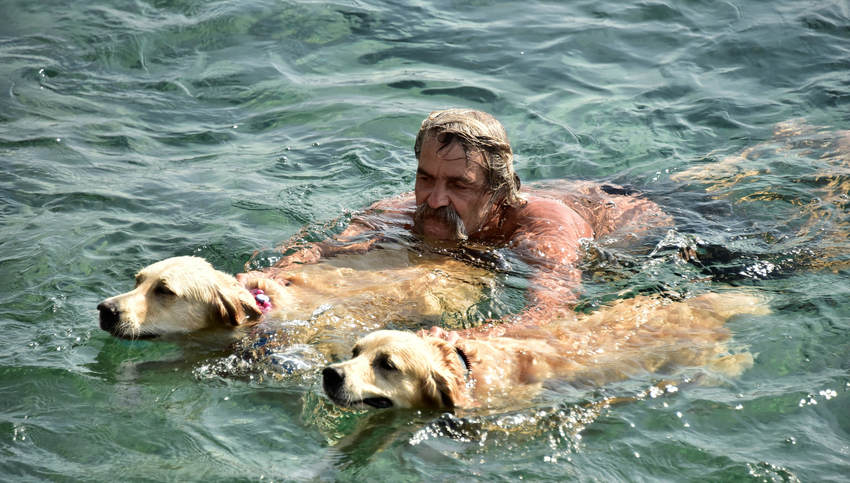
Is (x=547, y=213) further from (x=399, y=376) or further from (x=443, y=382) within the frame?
(x=399, y=376)

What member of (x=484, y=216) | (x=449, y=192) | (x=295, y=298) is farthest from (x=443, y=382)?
(x=484, y=216)

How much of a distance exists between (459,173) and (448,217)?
351mm

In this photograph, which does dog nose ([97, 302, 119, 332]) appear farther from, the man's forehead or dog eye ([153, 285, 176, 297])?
the man's forehead

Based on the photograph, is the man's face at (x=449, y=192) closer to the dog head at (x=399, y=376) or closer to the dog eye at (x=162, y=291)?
the dog head at (x=399, y=376)

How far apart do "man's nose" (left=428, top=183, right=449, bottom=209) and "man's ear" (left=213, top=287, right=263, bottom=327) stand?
152 centimetres

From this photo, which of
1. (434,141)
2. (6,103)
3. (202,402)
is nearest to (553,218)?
(434,141)

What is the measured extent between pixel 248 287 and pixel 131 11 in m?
7.46

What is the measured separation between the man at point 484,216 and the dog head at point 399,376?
0.99 m

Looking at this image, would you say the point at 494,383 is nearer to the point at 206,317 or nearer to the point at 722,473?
the point at 722,473

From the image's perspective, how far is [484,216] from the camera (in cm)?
576

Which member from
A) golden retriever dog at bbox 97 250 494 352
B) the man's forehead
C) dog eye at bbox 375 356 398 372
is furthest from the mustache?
dog eye at bbox 375 356 398 372

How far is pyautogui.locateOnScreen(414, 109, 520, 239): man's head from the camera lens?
543cm

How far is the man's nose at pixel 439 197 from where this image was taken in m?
5.51

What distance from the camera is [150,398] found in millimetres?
4293
